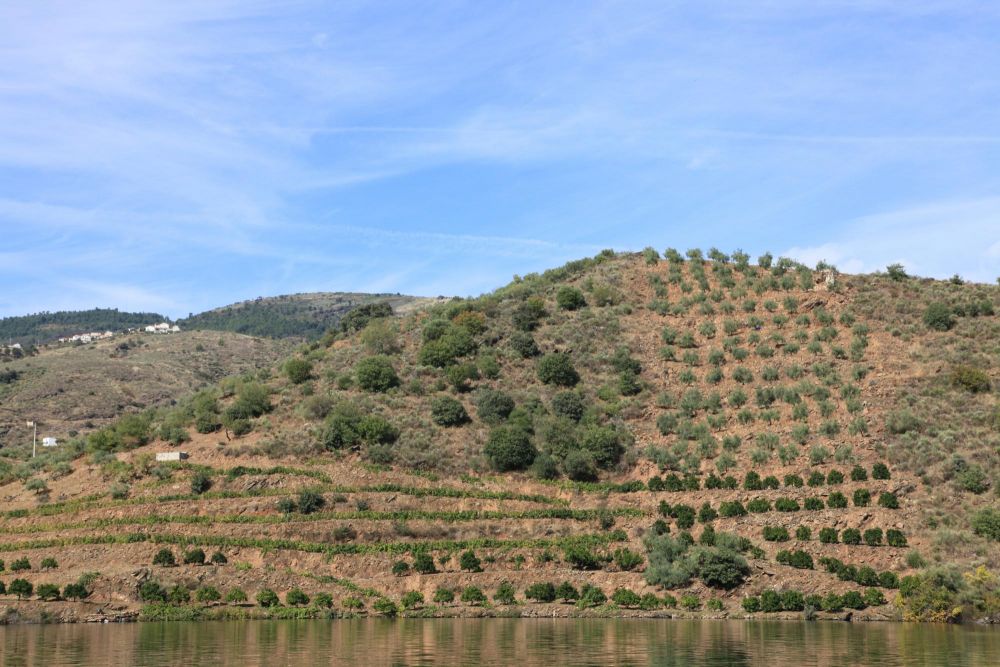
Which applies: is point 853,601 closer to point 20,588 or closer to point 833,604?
point 833,604

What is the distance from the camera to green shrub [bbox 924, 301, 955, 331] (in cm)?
7731

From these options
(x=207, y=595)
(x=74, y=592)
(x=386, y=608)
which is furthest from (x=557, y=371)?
(x=74, y=592)

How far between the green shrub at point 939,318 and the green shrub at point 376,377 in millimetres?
41888

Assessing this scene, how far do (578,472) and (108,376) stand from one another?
3426 inches

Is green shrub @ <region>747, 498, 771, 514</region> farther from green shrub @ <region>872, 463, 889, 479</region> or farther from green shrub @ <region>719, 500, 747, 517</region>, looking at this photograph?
green shrub @ <region>872, 463, 889, 479</region>


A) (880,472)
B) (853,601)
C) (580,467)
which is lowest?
(853,601)

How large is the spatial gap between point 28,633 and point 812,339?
58.7m

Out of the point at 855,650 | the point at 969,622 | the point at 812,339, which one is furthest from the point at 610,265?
the point at 855,650

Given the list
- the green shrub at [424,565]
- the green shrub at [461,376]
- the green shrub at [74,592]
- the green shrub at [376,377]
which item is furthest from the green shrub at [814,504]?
the green shrub at [74,592]

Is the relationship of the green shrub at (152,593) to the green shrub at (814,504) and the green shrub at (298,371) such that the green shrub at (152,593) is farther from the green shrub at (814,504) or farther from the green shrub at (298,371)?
the green shrub at (814,504)

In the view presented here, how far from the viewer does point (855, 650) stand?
34.0 meters

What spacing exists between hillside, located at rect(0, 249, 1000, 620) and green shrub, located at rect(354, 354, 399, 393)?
0.81ft

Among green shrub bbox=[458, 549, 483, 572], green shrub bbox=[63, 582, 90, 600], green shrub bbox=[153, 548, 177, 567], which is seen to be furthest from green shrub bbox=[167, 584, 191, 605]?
green shrub bbox=[458, 549, 483, 572]

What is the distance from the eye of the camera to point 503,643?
36.2 m
